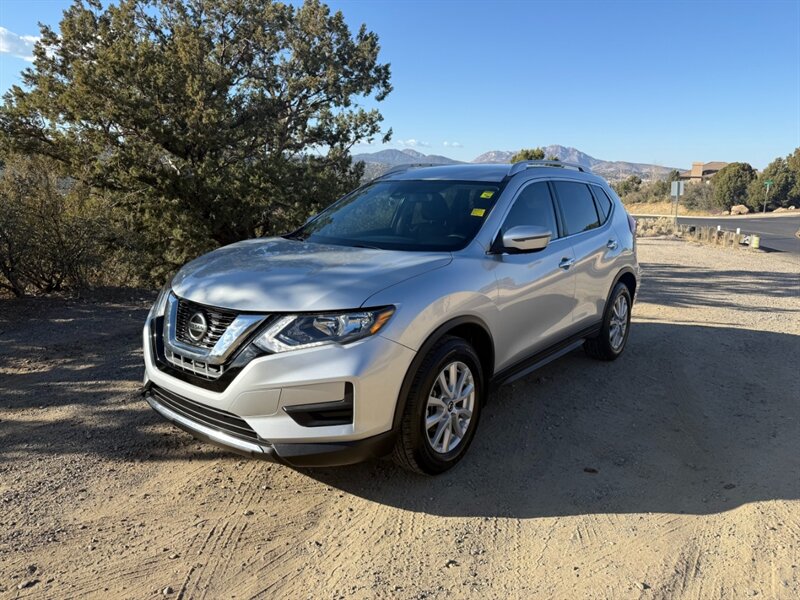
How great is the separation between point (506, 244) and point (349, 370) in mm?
1446

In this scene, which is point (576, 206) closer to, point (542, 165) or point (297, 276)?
point (542, 165)

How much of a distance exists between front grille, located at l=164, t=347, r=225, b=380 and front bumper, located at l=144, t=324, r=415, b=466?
10 centimetres

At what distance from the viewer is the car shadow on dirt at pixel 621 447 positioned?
122 inches

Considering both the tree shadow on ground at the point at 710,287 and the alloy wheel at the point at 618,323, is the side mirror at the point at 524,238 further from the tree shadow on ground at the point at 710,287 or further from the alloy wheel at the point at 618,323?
the tree shadow on ground at the point at 710,287

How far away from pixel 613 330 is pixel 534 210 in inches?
77.0

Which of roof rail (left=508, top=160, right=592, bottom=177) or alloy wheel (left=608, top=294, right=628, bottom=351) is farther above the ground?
roof rail (left=508, top=160, right=592, bottom=177)

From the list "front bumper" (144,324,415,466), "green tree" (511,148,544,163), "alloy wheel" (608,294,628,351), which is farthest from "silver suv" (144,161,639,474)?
"green tree" (511,148,544,163)

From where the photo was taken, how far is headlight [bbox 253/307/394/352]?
2658 millimetres

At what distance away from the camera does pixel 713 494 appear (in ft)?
10.4

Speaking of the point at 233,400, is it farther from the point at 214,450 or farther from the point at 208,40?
the point at 208,40

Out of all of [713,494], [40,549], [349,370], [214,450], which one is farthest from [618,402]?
[40,549]

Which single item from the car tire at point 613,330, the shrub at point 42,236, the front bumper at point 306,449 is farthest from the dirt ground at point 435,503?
the shrub at point 42,236

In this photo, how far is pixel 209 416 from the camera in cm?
286

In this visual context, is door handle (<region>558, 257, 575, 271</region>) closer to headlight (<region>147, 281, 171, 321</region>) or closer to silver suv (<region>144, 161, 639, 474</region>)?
silver suv (<region>144, 161, 639, 474</region>)
